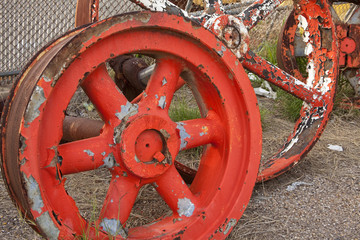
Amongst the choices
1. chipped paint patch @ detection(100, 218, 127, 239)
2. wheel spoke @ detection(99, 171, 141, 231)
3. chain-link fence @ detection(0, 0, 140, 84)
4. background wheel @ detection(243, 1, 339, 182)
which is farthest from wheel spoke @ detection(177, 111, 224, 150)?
chain-link fence @ detection(0, 0, 140, 84)

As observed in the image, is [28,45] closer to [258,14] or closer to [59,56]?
[258,14]

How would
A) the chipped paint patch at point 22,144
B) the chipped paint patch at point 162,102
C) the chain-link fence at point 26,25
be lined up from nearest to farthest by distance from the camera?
the chipped paint patch at point 22,144, the chipped paint patch at point 162,102, the chain-link fence at point 26,25

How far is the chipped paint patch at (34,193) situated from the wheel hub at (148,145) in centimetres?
27

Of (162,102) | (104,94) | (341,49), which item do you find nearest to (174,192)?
(162,102)

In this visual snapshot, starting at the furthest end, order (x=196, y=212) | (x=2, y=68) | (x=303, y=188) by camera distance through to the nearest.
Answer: (x=2, y=68) → (x=303, y=188) → (x=196, y=212)

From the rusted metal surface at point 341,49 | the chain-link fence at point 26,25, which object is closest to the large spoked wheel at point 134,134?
the rusted metal surface at point 341,49

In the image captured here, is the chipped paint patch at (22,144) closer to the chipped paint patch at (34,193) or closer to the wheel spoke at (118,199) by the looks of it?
the chipped paint patch at (34,193)

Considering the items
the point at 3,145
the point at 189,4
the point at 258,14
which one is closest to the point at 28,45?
the point at 189,4

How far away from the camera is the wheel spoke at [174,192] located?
5.02ft

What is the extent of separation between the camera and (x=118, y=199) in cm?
143

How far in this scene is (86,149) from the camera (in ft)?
4.49

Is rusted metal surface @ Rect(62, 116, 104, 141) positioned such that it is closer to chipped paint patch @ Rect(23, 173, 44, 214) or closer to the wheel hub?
the wheel hub

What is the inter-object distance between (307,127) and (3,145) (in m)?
1.65

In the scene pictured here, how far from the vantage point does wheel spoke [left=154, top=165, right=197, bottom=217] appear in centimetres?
153
